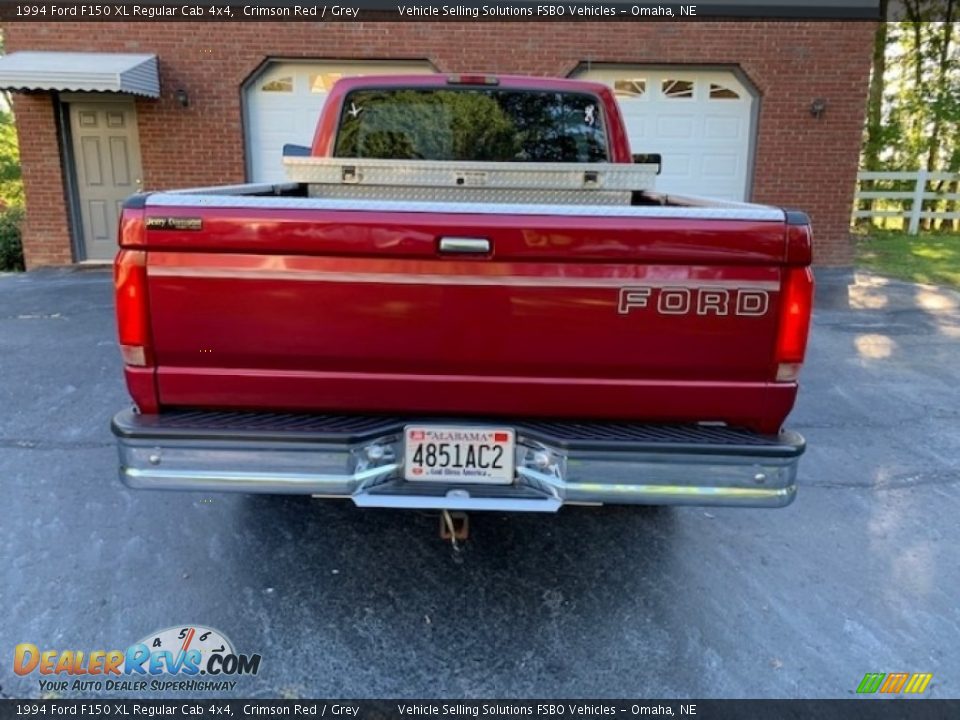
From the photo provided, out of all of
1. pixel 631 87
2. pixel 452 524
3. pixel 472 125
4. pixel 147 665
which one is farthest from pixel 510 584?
pixel 631 87

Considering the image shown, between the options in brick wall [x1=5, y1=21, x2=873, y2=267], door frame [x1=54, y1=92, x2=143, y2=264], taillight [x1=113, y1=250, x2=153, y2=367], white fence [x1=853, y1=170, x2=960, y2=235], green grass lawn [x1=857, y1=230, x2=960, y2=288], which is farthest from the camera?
white fence [x1=853, y1=170, x2=960, y2=235]

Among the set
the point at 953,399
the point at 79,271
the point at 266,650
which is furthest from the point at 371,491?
the point at 79,271

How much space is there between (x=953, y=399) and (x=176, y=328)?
218 inches

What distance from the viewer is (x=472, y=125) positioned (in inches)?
176

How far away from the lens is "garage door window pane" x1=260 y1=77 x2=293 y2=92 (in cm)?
1022

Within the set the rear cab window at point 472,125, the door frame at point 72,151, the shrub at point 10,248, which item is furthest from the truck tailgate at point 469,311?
the shrub at point 10,248

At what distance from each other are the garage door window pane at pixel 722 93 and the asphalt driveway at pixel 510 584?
23.7 feet

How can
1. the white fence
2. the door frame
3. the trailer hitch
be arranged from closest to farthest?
the trailer hitch → the door frame → the white fence

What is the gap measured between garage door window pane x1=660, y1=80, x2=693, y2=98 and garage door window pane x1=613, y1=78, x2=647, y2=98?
28cm

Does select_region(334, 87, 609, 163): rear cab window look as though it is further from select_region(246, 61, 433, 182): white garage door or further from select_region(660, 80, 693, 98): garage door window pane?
select_region(660, 80, 693, 98): garage door window pane

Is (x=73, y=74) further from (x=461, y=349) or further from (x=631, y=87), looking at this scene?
(x=461, y=349)

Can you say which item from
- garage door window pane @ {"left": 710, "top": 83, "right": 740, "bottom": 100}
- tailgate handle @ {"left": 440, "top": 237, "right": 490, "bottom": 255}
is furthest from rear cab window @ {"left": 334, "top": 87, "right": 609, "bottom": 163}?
garage door window pane @ {"left": 710, "top": 83, "right": 740, "bottom": 100}

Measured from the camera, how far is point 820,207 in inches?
414

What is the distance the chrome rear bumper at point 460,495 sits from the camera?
2.40 meters
